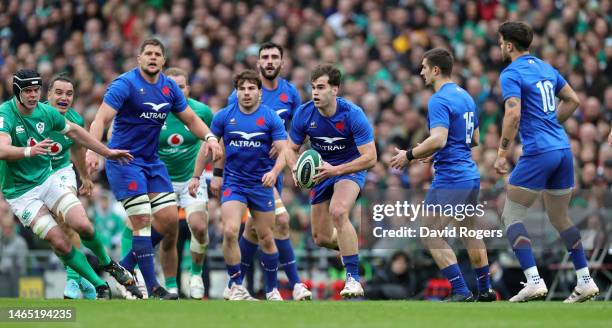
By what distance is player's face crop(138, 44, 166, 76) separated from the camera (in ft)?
44.6

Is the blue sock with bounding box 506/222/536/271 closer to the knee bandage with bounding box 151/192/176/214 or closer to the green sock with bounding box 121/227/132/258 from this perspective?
the knee bandage with bounding box 151/192/176/214

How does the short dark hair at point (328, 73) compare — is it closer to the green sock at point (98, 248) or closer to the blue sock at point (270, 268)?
the blue sock at point (270, 268)

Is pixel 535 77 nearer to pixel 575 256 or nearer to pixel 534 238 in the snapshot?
pixel 575 256

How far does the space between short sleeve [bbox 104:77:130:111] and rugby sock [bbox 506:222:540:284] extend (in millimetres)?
4491

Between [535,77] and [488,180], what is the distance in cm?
590

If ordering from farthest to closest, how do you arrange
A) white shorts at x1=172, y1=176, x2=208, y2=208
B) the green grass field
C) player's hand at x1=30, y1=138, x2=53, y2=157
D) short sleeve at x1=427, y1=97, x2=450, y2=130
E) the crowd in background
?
the crowd in background, white shorts at x1=172, y1=176, x2=208, y2=208, short sleeve at x1=427, y1=97, x2=450, y2=130, player's hand at x1=30, y1=138, x2=53, y2=157, the green grass field

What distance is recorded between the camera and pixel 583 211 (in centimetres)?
1711

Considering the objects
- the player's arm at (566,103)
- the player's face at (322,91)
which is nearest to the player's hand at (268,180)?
the player's face at (322,91)

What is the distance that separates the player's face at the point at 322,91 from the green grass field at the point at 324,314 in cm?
226

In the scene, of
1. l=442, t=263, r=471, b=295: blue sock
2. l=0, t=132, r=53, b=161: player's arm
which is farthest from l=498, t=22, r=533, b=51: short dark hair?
l=0, t=132, r=53, b=161: player's arm

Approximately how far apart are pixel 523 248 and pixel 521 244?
0.15ft

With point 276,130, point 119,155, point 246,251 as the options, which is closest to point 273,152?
point 276,130

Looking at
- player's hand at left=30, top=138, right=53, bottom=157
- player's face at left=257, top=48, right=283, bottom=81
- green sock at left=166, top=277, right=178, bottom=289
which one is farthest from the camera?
player's face at left=257, top=48, right=283, bottom=81

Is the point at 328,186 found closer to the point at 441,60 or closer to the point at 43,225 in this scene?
the point at 441,60
